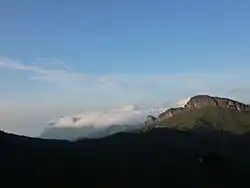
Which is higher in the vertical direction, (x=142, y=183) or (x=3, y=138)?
(x=3, y=138)

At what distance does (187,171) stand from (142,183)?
1239cm

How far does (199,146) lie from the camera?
10944 centimetres

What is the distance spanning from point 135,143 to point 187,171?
1998 centimetres

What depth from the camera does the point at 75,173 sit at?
80.4 meters

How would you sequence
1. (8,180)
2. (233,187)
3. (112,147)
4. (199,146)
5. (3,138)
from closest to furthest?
(8,180) → (233,187) → (3,138) → (112,147) → (199,146)

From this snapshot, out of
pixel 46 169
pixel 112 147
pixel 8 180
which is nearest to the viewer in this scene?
pixel 8 180

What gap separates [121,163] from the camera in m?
89.1

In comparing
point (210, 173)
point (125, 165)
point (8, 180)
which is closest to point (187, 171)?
point (210, 173)

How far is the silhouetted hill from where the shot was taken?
79.1 meters

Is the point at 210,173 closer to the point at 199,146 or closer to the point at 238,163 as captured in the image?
the point at 238,163

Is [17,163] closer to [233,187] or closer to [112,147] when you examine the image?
[112,147]

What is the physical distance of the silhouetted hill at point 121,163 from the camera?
79.1 m

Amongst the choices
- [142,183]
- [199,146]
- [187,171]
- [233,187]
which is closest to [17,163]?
[142,183]

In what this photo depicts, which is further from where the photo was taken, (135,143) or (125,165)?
(135,143)
